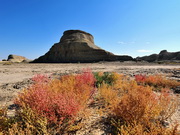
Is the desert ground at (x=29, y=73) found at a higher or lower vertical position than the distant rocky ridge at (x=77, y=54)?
lower

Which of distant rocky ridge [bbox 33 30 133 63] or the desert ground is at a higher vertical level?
distant rocky ridge [bbox 33 30 133 63]

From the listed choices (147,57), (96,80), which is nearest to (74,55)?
(96,80)

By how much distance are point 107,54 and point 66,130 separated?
1617 inches

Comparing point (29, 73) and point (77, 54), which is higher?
point (77, 54)

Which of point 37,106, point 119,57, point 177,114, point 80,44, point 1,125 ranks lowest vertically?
point 177,114

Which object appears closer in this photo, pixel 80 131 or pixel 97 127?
pixel 80 131

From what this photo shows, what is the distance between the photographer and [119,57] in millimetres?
39781

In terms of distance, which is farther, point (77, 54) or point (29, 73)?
point (77, 54)

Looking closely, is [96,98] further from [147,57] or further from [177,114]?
[147,57]

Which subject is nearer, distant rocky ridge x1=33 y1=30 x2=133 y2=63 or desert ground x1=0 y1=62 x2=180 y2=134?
desert ground x1=0 y1=62 x2=180 y2=134

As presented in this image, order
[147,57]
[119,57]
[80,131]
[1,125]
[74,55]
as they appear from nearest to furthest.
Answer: [1,125] < [80,131] < [119,57] < [74,55] < [147,57]

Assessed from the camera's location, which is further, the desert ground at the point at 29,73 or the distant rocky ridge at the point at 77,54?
the distant rocky ridge at the point at 77,54

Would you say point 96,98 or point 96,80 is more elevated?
point 96,80

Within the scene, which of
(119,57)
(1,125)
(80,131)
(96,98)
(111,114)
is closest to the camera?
(1,125)
